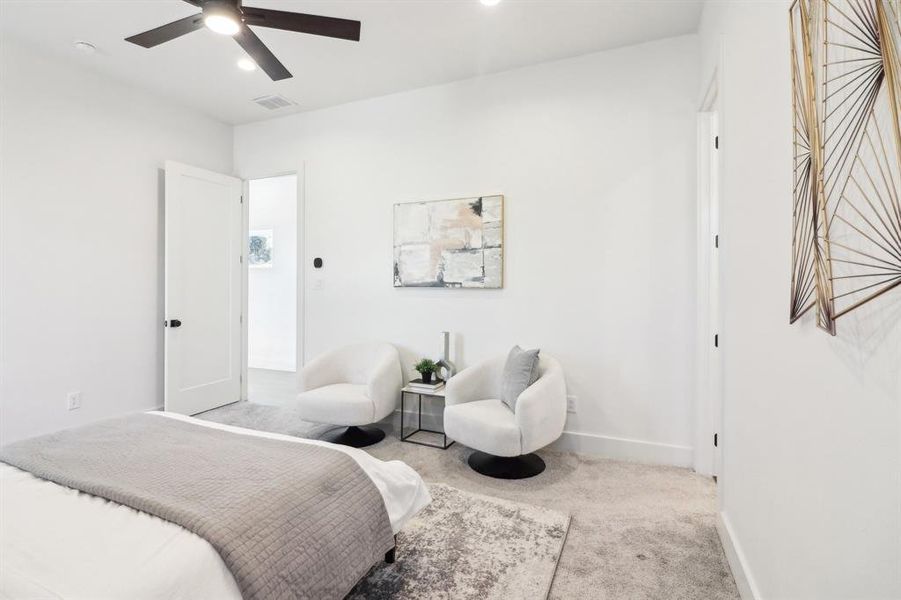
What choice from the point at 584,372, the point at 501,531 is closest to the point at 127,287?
the point at 501,531

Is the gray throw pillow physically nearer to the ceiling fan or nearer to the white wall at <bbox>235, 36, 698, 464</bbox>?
the white wall at <bbox>235, 36, 698, 464</bbox>

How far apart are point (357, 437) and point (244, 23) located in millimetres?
2769

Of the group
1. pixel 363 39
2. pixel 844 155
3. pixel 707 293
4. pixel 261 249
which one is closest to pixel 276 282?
pixel 261 249

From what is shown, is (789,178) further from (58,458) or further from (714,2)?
(58,458)

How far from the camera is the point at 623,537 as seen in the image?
6.72ft

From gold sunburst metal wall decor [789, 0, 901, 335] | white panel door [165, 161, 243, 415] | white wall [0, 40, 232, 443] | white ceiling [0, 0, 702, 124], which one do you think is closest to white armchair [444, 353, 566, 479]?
gold sunburst metal wall decor [789, 0, 901, 335]

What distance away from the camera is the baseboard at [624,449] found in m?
2.88

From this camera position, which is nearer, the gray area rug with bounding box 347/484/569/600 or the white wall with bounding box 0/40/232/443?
the gray area rug with bounding box 347/484/569/600

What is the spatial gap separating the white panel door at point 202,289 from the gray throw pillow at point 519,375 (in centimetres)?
298

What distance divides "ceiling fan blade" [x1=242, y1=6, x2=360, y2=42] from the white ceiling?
0.65 meters

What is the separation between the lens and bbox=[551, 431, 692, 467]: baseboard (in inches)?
114

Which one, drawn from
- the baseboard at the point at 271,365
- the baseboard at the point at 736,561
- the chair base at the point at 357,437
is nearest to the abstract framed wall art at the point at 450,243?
the chair base at the point at 357,437

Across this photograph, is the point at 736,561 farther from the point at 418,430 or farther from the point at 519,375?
the point at 418,430

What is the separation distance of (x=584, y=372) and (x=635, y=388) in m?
0.36
